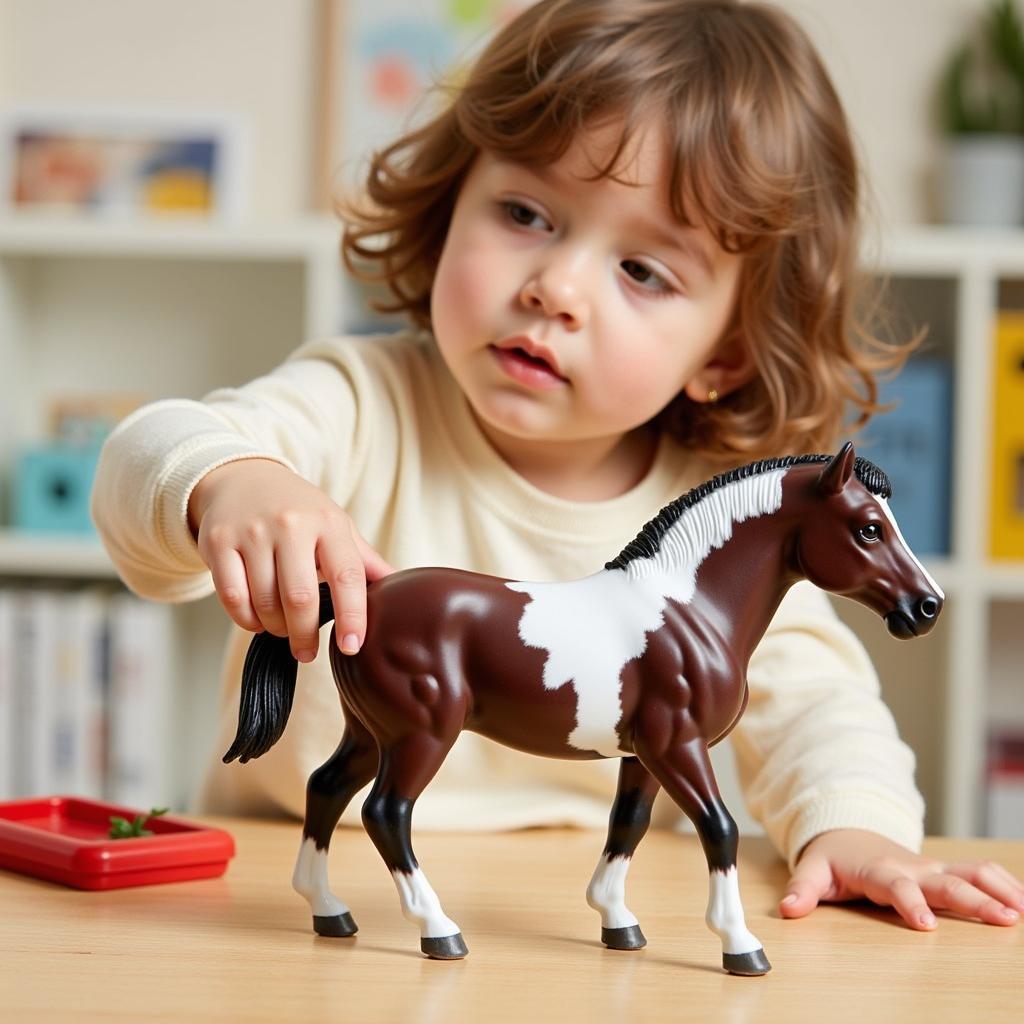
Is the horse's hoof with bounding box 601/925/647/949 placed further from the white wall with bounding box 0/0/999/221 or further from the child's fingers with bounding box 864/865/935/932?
the white wall with bounding box 0/0/999/221

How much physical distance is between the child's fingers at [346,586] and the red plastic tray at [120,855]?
0.20 m

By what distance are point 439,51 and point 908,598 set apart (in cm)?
166

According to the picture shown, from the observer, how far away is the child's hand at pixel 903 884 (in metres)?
0.73

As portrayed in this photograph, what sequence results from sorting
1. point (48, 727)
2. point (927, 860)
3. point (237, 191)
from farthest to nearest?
point (237, 191) → point (48, 727) → point (927, 860)

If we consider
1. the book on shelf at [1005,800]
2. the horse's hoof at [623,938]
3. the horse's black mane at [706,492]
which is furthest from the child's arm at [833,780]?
the book on shelf at [1005,800]

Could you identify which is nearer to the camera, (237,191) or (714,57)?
(714,57)

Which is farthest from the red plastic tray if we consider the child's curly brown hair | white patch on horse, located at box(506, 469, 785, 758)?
the child's curly brown hair

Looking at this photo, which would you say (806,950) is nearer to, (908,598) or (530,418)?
(908,598)

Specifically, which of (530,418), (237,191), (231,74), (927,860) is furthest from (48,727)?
(927,860)

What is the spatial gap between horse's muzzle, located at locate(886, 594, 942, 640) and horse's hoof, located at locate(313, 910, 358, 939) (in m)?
0.27

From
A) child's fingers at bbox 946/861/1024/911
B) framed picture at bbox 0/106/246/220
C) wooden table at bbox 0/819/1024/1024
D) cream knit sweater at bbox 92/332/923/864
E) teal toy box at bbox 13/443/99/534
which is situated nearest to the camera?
wooden table at bbox 0/819/1024/1024

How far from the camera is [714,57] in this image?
96cm

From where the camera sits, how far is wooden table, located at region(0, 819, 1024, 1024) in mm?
527

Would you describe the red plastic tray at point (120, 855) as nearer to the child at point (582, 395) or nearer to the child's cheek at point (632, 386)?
the child at point (582, 395)
